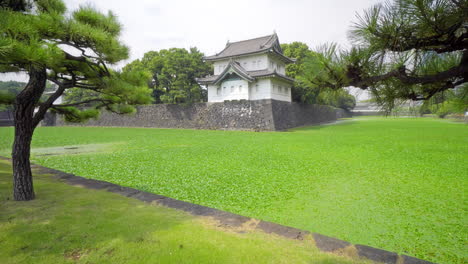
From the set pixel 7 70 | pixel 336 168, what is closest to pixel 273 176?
pixel 336 168

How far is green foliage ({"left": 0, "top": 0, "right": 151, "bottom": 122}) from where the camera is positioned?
1.72m

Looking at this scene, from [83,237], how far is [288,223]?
1.63m

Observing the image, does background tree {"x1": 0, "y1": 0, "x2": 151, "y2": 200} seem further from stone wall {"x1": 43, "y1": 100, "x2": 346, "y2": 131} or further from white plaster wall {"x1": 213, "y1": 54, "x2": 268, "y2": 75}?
white plaster wall {"x1": 213, "y1": 54, "x2": 268, "y2": 75}

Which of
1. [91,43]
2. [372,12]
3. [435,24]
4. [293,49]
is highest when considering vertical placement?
[293,49]

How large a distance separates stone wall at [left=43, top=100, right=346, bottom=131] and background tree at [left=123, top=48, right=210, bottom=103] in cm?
275

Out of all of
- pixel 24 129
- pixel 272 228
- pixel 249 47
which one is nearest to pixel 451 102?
pixel 272 228

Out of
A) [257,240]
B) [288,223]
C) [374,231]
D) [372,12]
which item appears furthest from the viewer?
[288,223]

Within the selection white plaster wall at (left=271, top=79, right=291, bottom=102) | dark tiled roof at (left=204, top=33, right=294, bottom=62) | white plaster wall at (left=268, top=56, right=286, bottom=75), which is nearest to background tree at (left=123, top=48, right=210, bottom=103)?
dark tiled roof at (left=204, top=33, right=294, bottom=62)

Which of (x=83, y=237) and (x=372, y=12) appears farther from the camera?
(x=83, y=237)

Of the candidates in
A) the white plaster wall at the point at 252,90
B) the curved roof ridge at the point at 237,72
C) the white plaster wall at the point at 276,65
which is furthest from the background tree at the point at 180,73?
the white plaster wall at the point at 276,65

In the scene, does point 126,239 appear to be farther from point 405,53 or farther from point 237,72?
point 237,72

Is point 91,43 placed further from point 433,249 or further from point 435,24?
point 433,249

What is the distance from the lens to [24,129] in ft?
7.97

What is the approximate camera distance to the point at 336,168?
437 cm
